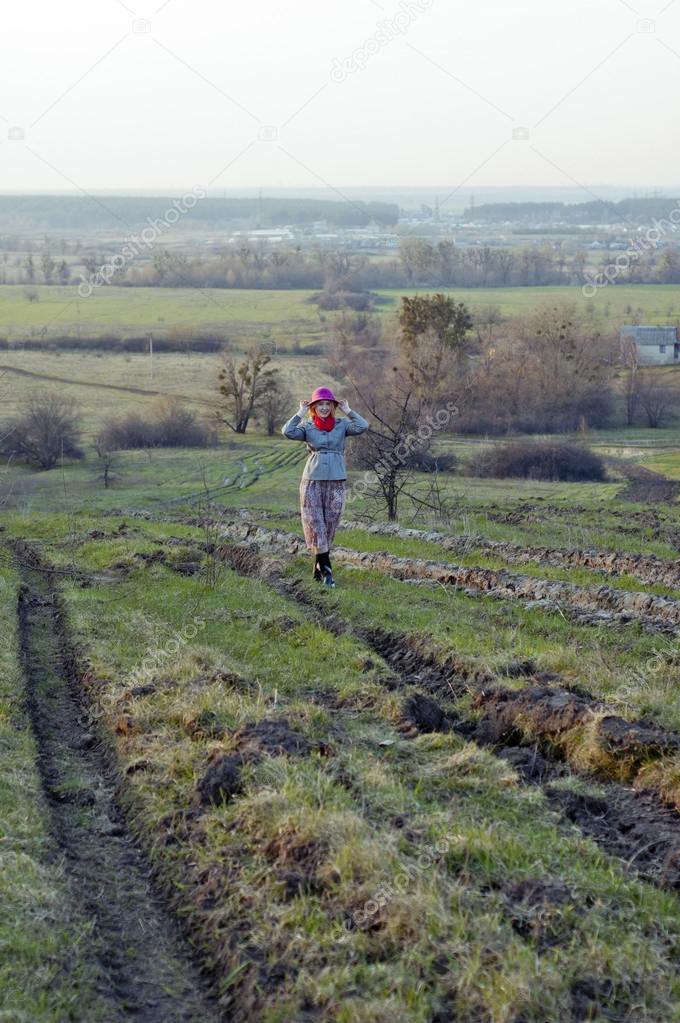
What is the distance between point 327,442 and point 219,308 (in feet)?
334

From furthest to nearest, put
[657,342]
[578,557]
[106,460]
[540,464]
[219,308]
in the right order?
[219,308]
[657,342]
[106,460]
[540,464]
[578,557]

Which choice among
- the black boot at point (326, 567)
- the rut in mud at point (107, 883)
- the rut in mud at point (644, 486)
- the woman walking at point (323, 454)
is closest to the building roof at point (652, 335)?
the rut in mud at point (644, 486)

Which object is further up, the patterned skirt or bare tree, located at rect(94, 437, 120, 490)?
the patterned skirt

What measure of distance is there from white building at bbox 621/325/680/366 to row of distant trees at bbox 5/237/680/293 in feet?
124

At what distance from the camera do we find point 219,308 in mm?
112125

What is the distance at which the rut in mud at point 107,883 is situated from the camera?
510 cm

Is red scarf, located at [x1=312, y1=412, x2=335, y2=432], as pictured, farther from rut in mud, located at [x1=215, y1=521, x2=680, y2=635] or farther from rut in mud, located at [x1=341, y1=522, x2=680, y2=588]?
rut in mud, located at [x1=341, y1=522, x2=680, y2=588]

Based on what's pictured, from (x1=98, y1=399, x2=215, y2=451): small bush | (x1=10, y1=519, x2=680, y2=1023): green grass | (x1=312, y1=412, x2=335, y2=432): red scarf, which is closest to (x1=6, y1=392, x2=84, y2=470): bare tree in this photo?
(x1=98, y1=399, x2=215, y2=451): small bush

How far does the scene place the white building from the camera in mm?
84812

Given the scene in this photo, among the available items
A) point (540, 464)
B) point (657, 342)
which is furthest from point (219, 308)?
point (540, 464)

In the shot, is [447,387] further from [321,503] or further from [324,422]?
[324,422]

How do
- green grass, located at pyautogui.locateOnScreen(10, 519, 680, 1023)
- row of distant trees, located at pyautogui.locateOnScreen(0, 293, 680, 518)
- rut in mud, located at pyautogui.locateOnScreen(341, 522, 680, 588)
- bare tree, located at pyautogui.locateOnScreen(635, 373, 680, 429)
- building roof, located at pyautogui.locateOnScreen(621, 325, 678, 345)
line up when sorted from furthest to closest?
1. building roof, located at pyautogui.locateOnScreen(621, 325, 678, 345)
2. bare tree, located at pyautogui.locateOnScreen(635, 373, 680, 429)
3. row of distant trees, located at pyautogui.locateOnScreen(0, 293, 680, 518)
4. rut in mud, located at pyautogui.locateOnScreen(341, 522, 680, 588)
5. green grass, located at pyautogui.locateOnScreen(10, 519, 680, 1023)

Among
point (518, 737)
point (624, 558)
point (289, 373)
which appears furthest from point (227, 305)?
point (518, 737)

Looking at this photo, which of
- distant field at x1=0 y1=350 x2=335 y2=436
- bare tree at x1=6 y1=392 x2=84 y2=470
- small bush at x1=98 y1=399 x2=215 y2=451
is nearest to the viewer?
bare tree at x1=6 y1=392 x2=84 y2=470
